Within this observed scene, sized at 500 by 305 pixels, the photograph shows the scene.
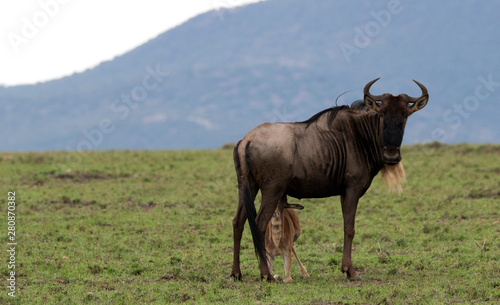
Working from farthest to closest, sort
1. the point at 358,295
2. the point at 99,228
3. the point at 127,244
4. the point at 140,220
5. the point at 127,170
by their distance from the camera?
the point at 127,170 → the point at 140,220 → the point at 99,228 → the point at 127,244 → the point at 358,295

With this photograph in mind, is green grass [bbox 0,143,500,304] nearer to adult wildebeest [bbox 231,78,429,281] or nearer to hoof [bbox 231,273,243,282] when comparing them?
hoof [bbox 231,273,243,282]

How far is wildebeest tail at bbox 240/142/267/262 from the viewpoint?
1057 cm

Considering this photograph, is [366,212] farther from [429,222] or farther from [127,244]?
[127,244]

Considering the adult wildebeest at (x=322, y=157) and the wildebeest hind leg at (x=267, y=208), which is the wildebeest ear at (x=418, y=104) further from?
the wildebeest hind leg at (x=267, y=208)

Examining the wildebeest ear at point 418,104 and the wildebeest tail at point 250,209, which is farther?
the wildebeest ear at point 418,104

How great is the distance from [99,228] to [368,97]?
8336mm

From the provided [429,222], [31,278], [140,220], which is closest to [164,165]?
[140,220]

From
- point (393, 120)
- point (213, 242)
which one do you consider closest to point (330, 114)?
point (393, 120)

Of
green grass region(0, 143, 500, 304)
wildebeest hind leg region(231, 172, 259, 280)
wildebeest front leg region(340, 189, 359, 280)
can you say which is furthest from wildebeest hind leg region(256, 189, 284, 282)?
wildebeest front leg region(340, 189, 359, 280)

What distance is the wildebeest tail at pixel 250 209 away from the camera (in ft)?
34.7

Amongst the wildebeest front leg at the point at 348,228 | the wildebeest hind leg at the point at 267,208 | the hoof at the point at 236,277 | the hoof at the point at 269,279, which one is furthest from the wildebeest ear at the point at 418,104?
the hoof at the point at 236,277

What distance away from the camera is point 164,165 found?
31.3 metres

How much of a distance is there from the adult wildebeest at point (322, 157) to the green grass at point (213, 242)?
1068 mm

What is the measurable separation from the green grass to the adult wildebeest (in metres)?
1.07
